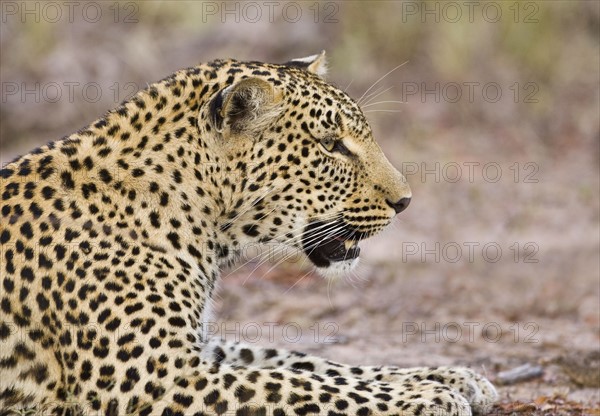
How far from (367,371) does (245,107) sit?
2157 millimetres

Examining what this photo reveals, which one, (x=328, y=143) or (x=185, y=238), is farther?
(x=328, y=143)

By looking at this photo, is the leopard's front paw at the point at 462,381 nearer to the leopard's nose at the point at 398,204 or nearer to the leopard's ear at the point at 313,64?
the leopard's nose at the point at 398,204

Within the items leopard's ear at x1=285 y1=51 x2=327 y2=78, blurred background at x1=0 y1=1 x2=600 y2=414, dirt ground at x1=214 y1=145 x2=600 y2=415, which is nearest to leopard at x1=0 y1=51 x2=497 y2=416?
leopard's ear at x1=285 y1=51 x2=327 y2=78

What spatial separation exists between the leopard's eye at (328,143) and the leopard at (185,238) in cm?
1

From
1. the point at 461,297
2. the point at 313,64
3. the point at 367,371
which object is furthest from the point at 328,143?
the point at 461,297

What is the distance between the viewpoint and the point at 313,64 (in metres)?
8.21

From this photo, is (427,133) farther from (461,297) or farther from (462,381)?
(462,381)

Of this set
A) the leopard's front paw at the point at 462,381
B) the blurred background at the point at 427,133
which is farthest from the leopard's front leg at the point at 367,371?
the blurred background at the point at 427,133

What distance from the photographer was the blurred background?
39.7 feet

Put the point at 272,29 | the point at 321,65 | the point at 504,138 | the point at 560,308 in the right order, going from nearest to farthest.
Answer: the point at 321,65
the point at 560,308
the point at 504,138
the point at 272,29

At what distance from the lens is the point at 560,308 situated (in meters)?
12.6

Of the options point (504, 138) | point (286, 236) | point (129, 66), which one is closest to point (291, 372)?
point (286, 236)

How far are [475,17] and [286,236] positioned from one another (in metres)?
13.5

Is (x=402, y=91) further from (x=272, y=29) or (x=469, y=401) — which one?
(x=469, y=401)
